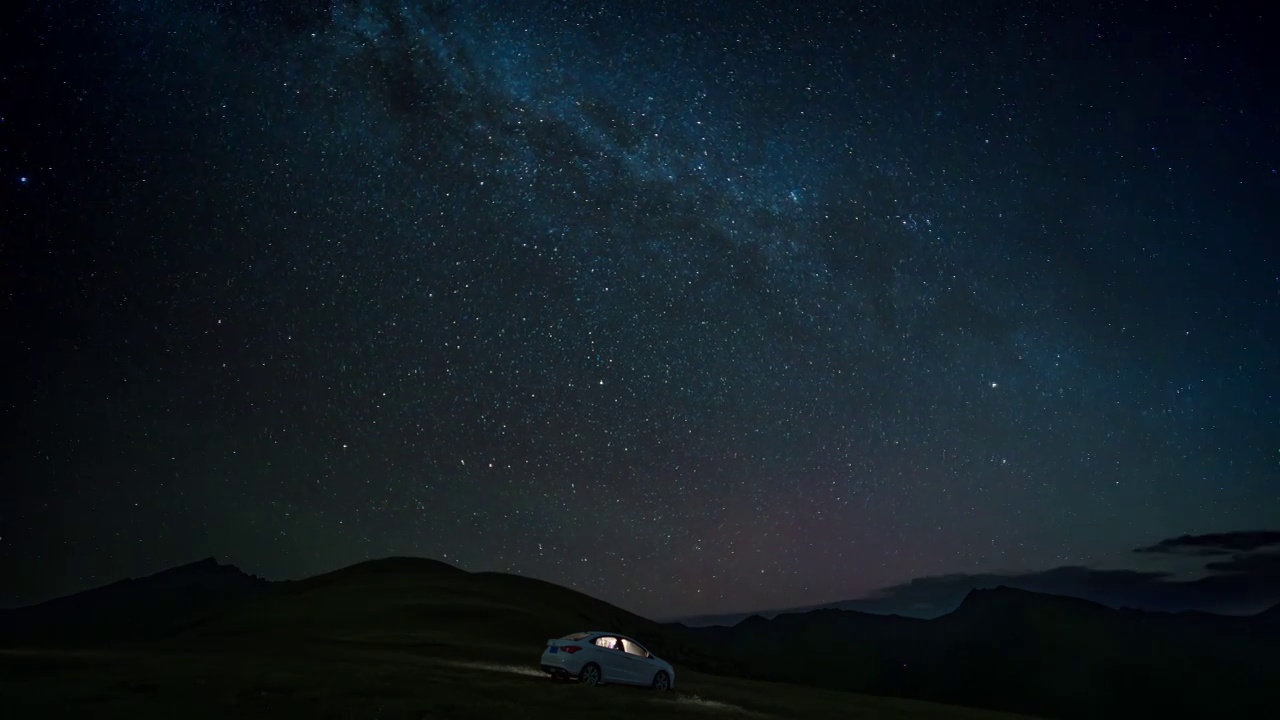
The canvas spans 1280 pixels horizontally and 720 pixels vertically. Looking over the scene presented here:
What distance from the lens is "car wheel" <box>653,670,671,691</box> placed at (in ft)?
90.9

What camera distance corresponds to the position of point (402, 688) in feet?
74.3

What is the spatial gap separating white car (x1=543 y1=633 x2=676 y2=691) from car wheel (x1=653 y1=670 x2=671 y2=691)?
12 cm

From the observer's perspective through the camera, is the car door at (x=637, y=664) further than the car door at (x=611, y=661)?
Yes

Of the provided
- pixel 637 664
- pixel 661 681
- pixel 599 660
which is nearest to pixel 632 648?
pixel 637 664

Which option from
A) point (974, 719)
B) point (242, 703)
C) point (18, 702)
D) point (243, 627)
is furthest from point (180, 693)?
point (243, 627)

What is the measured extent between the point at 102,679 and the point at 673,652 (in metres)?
65.8

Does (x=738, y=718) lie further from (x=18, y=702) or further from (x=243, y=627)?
(x=243, y=627)

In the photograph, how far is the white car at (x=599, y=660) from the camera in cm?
2625

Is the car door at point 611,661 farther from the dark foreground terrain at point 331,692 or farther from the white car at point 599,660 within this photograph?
the dark foreground terrain at point 331,692

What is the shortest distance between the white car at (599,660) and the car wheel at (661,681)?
4.7 inches

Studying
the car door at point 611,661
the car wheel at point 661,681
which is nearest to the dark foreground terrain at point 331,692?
the car door at point 611,661

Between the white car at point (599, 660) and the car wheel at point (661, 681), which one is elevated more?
the white car at point (599, 660)

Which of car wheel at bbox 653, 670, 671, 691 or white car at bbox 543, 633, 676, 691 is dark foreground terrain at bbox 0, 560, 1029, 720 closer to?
white car at bbox 543, 633, 676, 691

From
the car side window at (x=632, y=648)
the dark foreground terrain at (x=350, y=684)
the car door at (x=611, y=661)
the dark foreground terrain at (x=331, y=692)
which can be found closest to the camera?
the dark foreground terrain at (x=331, y=692)
